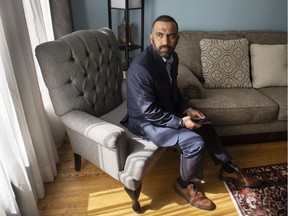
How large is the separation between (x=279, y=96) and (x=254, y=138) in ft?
1.31

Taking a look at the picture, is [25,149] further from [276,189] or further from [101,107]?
[276,189]

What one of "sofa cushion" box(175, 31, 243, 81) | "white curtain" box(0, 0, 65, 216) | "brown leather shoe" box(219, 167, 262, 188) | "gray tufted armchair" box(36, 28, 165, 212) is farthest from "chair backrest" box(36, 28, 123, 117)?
"brown leather shoe" box(219, 167, 262, 188)

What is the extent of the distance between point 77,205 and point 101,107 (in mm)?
646

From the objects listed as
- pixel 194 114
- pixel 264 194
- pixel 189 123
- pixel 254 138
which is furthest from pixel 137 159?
pixel 254 138

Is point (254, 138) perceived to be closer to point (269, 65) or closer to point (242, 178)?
point (242, 178)

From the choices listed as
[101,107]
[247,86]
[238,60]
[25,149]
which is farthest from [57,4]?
[247,86]

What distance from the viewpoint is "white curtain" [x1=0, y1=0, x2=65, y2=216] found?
3.69 ft

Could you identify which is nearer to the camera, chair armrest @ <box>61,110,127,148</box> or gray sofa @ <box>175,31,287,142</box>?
chair armrest @ <box>61,110,127,148</box>

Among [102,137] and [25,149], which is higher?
[102,137]

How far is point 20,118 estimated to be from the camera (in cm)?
126

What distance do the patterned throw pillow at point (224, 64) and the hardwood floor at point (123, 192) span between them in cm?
64

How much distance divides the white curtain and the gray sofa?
1.04m

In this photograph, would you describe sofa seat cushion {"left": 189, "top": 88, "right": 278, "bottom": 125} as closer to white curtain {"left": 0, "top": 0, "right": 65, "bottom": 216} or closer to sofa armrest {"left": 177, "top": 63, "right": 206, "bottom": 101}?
sofa armrest {"left": 177, "top": 63, "right": 206, "bottom": 101}

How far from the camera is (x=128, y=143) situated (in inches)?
54.6
